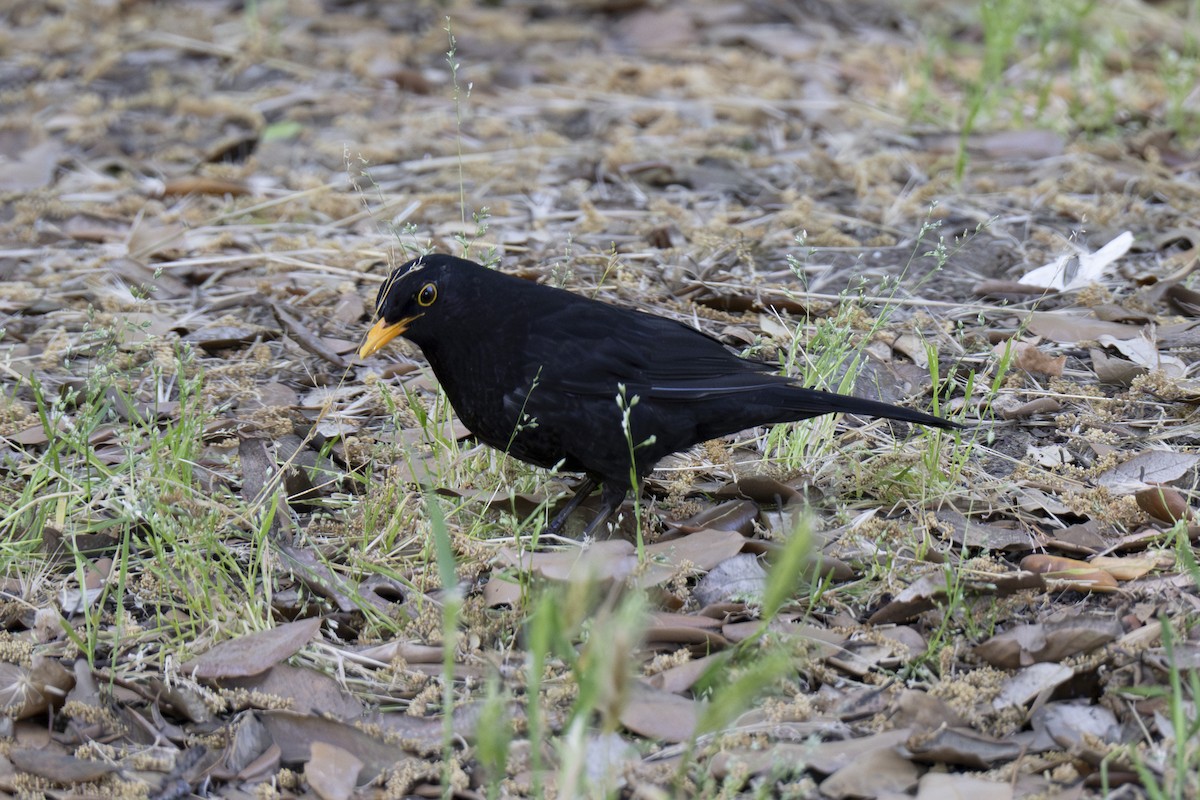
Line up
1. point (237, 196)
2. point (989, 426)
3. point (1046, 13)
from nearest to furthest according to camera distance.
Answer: point (989, 426)
point (237, 196)
point (1046, 13)

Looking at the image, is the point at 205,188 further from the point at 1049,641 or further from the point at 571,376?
the point at 1049,641

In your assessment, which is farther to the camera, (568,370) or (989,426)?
(989,426)

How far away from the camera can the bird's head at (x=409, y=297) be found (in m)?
3.82

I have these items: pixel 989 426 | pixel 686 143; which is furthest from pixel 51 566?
pixel 686 143

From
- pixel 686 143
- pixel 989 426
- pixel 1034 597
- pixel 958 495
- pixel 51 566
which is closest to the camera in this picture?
pixel 1034 597

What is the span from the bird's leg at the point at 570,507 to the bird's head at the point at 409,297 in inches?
26.9

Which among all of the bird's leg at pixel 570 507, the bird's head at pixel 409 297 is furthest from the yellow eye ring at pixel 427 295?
the bird's leg at pixel 570 507

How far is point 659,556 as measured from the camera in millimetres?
3344

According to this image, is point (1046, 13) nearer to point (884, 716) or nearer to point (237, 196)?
point (237, 196)

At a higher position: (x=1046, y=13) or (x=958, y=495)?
(x=1046, y=13)

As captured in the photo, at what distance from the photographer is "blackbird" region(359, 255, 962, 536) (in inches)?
146

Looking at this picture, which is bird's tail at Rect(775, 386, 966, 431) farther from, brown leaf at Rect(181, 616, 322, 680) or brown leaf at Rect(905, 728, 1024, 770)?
brown leaf at Rect(181, 616, 322, 680)

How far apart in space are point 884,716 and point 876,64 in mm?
5257

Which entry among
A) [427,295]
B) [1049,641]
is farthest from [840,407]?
[427,295]
